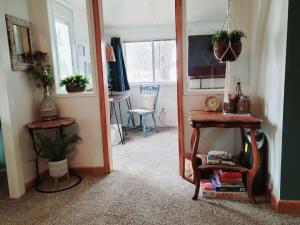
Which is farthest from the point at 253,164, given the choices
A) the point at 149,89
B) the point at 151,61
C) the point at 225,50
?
the point at 151,61

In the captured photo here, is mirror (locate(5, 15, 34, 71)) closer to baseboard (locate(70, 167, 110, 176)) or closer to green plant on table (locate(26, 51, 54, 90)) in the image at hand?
green plant on table (locate(26, 51, 54, 90))

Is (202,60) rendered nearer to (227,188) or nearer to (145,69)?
(227,188)

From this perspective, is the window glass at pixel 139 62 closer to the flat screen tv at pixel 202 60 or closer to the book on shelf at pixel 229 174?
the flat screen tv at pixel 202 60

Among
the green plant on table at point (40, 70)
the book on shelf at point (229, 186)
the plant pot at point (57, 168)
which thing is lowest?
the book on shelf at point (229, 186)

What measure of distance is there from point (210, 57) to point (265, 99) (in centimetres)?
111

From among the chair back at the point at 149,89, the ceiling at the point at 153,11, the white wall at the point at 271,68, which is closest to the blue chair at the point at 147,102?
the chair back at the point at 149,89

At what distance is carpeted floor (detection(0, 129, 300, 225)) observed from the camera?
202 centimetres

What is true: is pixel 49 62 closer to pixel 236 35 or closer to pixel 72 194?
pixel 72 194

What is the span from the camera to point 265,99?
2.32 metres

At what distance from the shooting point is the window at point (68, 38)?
2953 millimetres

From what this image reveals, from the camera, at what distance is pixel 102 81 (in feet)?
9.22

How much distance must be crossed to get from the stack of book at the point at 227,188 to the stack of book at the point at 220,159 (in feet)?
0.32

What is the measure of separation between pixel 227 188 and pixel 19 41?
8.41ft

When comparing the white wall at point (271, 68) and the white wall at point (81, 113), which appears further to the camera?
the white wall at point (81, 113)
